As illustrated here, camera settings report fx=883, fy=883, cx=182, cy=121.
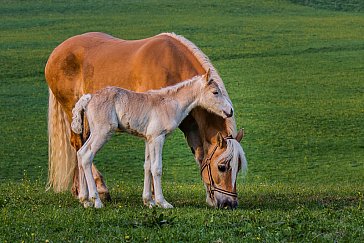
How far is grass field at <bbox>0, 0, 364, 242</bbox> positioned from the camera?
755 cm

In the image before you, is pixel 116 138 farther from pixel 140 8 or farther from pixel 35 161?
pixel 140 8

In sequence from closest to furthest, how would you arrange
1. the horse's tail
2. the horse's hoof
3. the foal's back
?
1. the foal's back
2. the horse's hoof
3. the horse's tail

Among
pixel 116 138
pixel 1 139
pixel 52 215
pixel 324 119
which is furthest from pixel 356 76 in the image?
pixel 52 215

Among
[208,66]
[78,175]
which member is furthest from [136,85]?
[78,175]

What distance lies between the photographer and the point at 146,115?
9.06 meters

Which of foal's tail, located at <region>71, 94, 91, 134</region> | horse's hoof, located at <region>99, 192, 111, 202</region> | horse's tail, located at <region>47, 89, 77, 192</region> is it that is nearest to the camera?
foal's tail, located at <region>71, 94, 91, 134</region>

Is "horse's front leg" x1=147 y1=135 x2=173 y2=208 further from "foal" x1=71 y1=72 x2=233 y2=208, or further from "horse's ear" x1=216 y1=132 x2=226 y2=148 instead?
"horse's ear" x1=216 y1=132 x2=226 y2=148

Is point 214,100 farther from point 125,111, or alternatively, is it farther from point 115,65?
point 115,65

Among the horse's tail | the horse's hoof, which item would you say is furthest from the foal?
the horse's tail

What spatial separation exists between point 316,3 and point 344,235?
42.1 metres

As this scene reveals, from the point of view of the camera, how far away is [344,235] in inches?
280

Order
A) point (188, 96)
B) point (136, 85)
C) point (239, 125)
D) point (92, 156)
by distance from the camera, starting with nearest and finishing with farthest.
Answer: point (92, 156), point (188, 96), point (136, 85), point (239, 125)

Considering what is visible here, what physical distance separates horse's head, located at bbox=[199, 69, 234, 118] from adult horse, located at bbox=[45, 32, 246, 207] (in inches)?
6.8

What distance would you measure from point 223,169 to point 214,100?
716 millimetres
